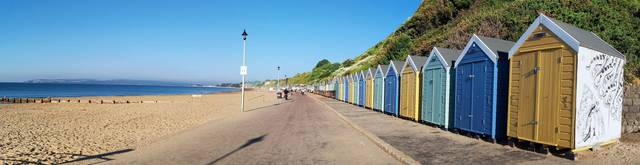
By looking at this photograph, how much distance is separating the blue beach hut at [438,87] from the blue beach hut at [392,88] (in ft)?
11.7

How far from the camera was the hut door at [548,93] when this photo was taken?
7.76 meters

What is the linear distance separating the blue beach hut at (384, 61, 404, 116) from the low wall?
8789mm

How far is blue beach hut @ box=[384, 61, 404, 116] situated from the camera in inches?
710

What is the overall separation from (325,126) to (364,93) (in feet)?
41.4

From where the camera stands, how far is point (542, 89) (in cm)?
806

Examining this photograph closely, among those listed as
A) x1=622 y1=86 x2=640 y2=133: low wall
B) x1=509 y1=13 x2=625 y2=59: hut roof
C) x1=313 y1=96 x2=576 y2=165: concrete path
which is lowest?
x1=313 y1=96 x2=576 y2=165: concrete path

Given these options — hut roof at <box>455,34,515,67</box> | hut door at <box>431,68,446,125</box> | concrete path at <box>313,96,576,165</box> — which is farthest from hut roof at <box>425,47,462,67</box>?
concrete path at <box>313,96,576,165</box>

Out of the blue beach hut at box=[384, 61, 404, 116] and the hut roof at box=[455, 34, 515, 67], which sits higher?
the hut roof at box=[455, 34, 515, 67]

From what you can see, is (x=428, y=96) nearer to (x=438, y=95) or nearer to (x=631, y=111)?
(x=438, y=95)

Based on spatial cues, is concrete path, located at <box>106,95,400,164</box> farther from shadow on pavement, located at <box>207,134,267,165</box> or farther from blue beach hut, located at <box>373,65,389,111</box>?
blue beach hut, located at <box>373,65,389,111</box>

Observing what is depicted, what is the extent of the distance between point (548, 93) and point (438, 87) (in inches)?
202

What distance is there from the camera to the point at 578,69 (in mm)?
7301

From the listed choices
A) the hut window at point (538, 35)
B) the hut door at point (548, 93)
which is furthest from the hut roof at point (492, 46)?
the hut door at point (548, 93)

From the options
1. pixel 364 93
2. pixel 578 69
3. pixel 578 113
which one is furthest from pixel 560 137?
pixel 364 93
